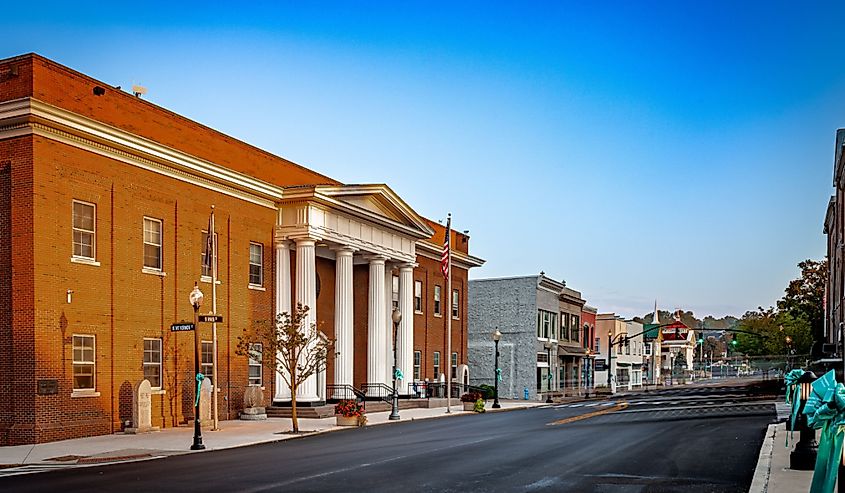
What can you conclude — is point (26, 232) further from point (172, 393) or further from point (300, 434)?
point (300, 434)

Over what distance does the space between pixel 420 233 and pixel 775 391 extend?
27.9m

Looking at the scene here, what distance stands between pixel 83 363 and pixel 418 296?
93.1 ft

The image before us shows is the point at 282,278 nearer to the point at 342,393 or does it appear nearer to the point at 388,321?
the point at 342,393

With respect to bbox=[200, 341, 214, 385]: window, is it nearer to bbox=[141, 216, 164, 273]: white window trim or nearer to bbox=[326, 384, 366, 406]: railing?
bbox=[141, 216, 164, 273]: white window trim

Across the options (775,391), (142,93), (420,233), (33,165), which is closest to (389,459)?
(33,165)

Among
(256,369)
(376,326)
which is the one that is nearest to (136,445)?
(256,369)

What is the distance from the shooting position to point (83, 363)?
89.1 feet

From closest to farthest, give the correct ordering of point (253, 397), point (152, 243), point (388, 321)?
point (152, 243) < point (253, 397) < point (388, 321)

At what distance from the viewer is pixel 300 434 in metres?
28.3

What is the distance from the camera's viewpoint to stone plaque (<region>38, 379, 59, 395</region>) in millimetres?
25250

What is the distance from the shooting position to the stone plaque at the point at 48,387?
25.2 m

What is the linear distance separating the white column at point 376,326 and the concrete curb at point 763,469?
24328mm

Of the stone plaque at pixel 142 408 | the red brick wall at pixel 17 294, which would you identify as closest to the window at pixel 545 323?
the stone plaque at pixel 142 408

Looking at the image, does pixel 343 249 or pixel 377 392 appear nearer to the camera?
pixel 343 249
